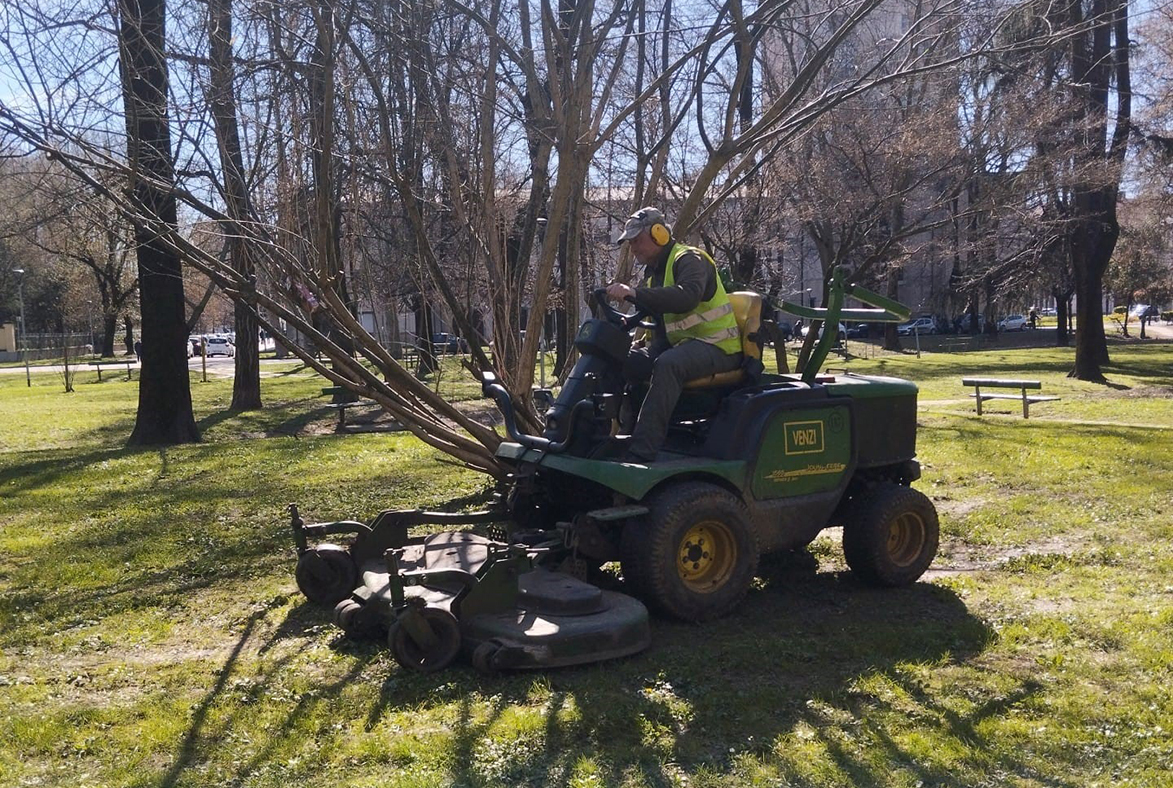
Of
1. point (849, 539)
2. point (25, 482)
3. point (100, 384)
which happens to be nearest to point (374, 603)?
point (849, 539)

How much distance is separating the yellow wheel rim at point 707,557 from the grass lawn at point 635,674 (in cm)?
27

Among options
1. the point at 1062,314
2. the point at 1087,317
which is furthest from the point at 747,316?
the point at 1062,314

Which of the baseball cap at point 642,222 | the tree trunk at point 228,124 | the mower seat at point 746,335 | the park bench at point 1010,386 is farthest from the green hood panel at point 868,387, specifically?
the park bench at point 1010,386

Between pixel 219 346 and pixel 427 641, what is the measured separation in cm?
6947

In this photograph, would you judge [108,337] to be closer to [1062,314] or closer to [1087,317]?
[1062,314]

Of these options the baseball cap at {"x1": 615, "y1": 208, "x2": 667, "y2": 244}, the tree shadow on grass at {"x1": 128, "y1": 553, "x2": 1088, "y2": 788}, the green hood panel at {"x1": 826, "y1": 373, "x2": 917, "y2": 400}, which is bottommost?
the tree shadow on grass at {"x1": 128, "y1": 553, "x2": 1088, "y2": 788}

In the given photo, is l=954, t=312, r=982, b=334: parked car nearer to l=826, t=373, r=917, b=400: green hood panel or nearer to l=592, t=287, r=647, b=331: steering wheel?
l=826, t=373, r=917, b=400: green hood panel

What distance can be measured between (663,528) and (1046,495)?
18.4 ft

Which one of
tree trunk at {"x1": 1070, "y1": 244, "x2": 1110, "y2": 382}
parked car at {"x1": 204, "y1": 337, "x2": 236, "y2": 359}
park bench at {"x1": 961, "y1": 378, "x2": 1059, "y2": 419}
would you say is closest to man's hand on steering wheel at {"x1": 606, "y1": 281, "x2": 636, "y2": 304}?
park bench at {"x1": 961, "y1": 378, "x2": 1059, "y2": 419}

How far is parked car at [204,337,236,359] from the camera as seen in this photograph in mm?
69688

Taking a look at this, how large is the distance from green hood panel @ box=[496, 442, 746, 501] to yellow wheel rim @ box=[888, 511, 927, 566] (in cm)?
141

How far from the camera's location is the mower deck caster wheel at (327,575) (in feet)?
23.1

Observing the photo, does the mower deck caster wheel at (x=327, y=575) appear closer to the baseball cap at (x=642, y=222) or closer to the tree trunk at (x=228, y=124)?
the tree trunk at (x=228, y=124)

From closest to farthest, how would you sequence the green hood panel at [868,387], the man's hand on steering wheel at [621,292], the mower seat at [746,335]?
the man's hand on steering wheel at [621,292] → the mower seat at [746,335] → the green hood panel at [868,387]
